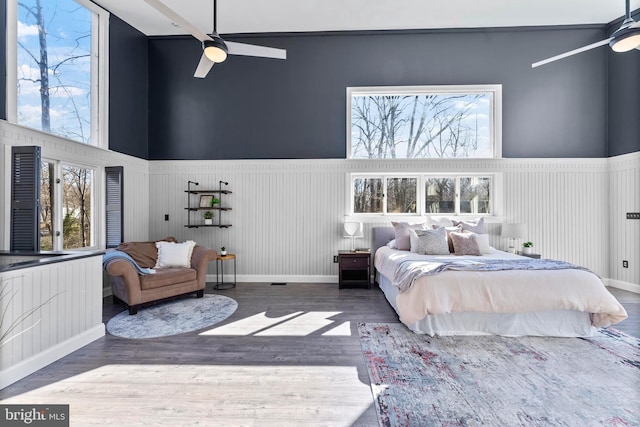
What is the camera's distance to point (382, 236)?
16.4ft

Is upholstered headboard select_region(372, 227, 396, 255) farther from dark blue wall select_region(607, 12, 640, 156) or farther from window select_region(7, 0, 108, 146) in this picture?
window select_region(7, 0, 108, 146)

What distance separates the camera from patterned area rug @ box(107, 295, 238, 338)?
3.05m

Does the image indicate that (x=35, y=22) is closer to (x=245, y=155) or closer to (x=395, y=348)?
(x=245, y=155)

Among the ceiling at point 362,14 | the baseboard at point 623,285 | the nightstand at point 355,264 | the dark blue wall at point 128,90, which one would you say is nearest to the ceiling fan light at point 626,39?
the ceiling at point 362,14

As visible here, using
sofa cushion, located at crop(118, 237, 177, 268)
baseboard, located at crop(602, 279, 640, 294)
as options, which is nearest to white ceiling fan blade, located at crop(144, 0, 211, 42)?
sofa cushion, located at crop(118, 237, 177, 268)

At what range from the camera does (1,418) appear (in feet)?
5.80

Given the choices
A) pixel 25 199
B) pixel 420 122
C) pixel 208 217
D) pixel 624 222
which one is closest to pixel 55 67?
pixel 25 199

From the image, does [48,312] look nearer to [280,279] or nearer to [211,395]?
[211,395]

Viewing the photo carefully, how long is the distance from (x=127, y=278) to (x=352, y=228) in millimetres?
3213

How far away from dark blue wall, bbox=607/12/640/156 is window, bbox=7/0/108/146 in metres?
8.34

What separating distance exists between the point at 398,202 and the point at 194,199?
3.80m

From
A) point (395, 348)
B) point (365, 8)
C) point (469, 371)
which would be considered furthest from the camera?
point (365, 8)

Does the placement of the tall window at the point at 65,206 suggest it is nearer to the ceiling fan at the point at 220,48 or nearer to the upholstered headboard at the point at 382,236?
the ceiling fan at the point at 220,48

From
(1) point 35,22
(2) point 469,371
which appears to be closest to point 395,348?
(2) point 469,371
